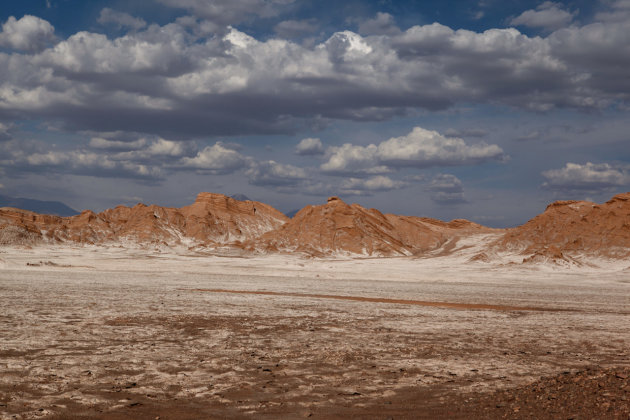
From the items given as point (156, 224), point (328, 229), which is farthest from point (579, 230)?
point (156, 224)

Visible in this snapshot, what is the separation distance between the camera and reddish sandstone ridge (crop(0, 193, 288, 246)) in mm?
116000

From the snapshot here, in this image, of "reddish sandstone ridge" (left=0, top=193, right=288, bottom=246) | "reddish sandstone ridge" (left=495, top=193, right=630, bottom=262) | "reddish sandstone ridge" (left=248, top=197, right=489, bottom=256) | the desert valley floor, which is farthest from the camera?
"reddish sandstone ridge" (left=0, top=193, right=288, bottom=246)

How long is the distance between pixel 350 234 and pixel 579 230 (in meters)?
39.5

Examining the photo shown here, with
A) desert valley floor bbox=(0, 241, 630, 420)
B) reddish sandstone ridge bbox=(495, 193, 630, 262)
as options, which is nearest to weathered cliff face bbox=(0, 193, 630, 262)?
reddish sandstone ridge bbox=(495, 193, 630, 262)

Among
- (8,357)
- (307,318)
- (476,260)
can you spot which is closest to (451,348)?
(307,318)

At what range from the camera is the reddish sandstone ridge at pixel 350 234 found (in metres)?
102

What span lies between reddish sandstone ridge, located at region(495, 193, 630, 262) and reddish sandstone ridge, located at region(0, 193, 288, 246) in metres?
61.7

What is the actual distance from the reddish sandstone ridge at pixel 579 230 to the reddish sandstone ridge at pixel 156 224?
6169 cm

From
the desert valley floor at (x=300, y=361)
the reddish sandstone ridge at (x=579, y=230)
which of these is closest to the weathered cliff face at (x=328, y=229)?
the reddish sandstone ridge at (x=579, y=230)

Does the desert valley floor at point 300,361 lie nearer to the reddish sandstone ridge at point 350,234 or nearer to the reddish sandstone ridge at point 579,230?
the reddish sandstone ridge at point 579,230

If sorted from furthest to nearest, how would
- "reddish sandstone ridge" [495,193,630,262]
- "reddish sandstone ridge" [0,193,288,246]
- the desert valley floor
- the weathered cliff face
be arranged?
"reddish sandstone ridge" [0,193,288,246]
the weathered cliff face
"reddish sandstone ridge" [495,193,630,262]
the desert valley floor

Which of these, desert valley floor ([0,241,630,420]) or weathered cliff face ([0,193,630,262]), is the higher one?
weathered cliff face ([0,193,630,262])

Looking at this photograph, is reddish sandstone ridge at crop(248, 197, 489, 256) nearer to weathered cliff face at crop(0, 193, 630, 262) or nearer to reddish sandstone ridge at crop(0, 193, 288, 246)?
weathered cliff face at crop(0, 193, 630, 262)

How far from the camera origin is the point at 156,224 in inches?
5074
